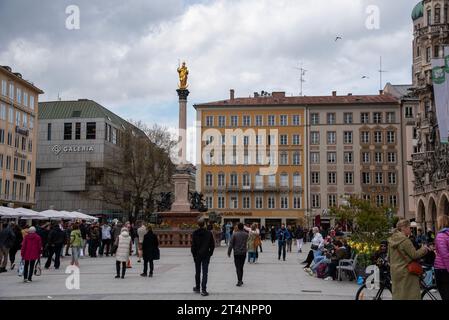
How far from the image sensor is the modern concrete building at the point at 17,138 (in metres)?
63.5

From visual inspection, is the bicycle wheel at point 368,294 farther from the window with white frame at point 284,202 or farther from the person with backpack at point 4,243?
the window with white frame at point 284,202

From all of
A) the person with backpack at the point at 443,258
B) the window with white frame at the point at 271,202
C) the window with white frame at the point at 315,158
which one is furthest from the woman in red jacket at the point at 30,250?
the window with white frame at the point at 315,158

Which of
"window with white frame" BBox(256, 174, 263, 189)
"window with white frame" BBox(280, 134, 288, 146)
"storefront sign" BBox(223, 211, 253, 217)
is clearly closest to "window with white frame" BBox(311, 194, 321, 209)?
"window with white frame" BBox(256, 174, 263, 189)

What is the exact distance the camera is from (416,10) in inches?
2876

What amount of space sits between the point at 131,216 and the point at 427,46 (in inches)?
1421

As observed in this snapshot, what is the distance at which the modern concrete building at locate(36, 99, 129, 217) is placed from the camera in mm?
78625

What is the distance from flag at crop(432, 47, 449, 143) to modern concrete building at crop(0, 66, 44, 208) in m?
45.3

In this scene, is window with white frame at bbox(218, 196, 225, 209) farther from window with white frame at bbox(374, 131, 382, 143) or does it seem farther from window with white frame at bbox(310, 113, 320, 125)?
window with white frame at bbox(374, 131, 382, 143)

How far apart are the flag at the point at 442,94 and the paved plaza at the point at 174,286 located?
18.7 m

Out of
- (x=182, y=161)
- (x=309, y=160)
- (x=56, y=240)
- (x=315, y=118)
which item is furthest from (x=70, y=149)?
(x=56, y=240)
